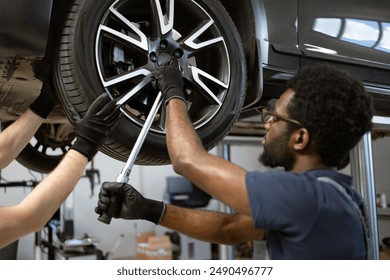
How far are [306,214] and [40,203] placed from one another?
547 mm

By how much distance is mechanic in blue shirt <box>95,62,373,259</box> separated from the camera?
877mm

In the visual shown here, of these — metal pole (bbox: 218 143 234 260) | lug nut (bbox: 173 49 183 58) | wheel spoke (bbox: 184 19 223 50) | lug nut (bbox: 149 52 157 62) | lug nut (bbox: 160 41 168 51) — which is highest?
wheel spoke (bbox: 184 19 223 50)

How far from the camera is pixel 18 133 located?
1.33 meters

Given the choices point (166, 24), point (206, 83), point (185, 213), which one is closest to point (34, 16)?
point (166, 24)

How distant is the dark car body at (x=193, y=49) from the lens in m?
1.11

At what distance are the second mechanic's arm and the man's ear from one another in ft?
0.48

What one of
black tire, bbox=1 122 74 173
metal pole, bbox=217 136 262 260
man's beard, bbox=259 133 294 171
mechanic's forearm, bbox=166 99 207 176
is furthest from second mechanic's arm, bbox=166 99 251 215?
metal pole, bbox=217 136 262 260

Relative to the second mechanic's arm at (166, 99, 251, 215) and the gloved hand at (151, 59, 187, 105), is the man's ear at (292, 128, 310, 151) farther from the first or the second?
the gloved hand at (151, 59, 187, 105)

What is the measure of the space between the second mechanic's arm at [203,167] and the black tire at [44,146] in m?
0.95

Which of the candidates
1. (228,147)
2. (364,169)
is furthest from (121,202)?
(228,147)

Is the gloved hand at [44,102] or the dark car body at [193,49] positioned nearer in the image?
the dark car body at [193,49]

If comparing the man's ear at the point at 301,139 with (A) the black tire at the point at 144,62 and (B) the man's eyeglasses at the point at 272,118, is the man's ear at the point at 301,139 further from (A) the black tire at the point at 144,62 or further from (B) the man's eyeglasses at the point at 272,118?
(A) the black tire at the point at 144,62

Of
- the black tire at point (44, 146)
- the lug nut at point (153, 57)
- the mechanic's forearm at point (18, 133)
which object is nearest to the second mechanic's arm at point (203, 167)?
the lug nut at point (153, 57)
